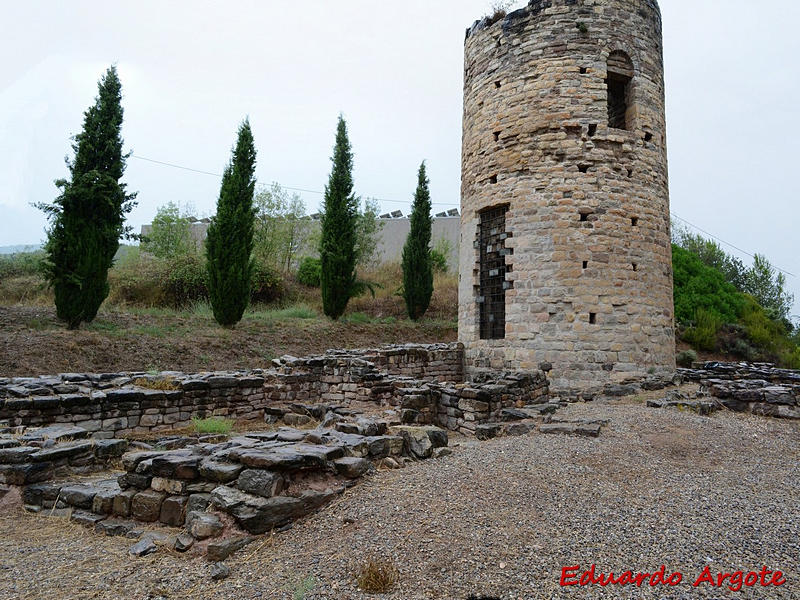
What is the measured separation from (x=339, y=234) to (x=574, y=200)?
36.6ft

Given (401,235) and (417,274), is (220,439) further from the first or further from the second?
(401,235)

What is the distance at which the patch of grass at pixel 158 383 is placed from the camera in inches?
297

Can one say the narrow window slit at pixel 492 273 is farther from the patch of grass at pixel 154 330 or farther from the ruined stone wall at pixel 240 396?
the patch of grass at pixel 154 330

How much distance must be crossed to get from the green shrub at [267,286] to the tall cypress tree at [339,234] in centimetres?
372

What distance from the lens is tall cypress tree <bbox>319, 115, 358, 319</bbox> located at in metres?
19.6

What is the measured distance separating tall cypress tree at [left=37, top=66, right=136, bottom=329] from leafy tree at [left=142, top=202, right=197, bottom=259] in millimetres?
8816

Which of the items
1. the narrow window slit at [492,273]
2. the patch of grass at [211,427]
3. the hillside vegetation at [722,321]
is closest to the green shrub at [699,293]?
the hillside vegetation at [722,321]

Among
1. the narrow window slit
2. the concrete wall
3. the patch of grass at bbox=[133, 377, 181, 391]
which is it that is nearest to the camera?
the patch of grass at bbox=[133, 377, 181, 391]

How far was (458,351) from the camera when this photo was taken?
12578 mm

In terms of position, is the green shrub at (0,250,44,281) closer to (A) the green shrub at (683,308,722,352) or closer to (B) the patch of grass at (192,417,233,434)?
(B) the patch of grass at (192,417,233,434)

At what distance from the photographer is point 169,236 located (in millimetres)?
24172

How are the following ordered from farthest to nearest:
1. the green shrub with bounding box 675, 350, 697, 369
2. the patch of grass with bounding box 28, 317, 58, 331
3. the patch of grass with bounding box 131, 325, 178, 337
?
1. the green shrub with bounding box 675, 350, 697, 369
2. the patch of grass with bounding box 131, 325, 178, 337
3. the patch of grass with bounding box 28, 317, 58, 331

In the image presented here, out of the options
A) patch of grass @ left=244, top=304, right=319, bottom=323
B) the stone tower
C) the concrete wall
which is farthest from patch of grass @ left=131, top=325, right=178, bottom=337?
the concrete wall

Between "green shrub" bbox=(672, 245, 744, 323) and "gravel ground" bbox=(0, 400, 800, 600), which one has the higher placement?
"green shrub" bbox=(672, 245, 744, 323)
